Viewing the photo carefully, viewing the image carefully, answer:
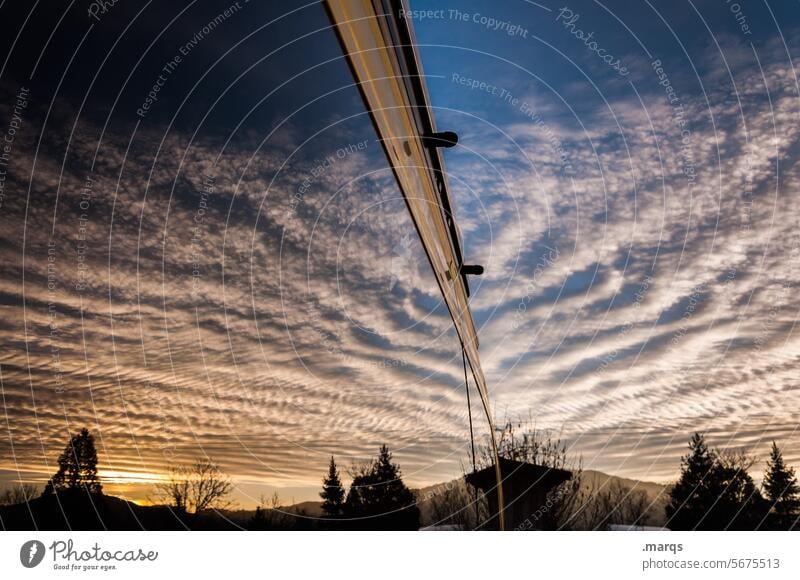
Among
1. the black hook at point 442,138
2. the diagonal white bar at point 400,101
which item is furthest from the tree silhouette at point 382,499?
the black hook at point 442,138

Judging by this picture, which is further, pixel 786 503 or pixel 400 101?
pixel 786 503

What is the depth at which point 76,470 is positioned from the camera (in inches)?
340

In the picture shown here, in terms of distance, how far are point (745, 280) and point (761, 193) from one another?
1087mm

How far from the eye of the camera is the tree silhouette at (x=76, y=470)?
287 inches

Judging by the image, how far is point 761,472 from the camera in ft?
23.6

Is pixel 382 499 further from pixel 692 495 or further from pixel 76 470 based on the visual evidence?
pixel 76 470

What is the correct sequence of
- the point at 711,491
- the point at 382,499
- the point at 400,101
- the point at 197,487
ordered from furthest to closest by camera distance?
the point at 382,499 → the point at 711,491 → the point at 197,487 → the point at 400,101

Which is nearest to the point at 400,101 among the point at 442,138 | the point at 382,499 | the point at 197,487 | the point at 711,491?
the point at 442,138

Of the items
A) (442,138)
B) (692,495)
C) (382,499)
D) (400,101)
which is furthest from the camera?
(382,499)

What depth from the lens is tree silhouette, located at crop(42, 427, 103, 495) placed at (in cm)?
729

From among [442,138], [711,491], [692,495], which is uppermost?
[442,138]

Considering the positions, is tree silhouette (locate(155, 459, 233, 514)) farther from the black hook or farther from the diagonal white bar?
the black hook

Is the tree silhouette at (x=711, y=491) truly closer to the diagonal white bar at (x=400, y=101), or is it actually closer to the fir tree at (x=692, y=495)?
the fir tree at (x=692, y=495)

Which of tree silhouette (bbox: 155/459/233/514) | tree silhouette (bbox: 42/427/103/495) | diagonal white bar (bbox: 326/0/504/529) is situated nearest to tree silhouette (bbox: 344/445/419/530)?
tree silhouette (bbox: 155/459/233/514)
